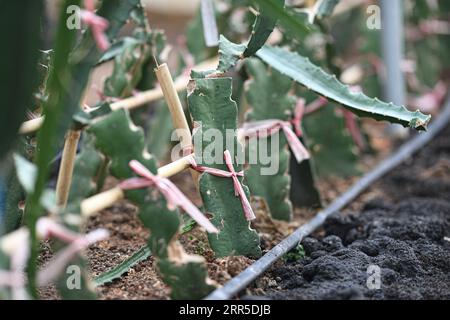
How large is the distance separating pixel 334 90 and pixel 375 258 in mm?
293

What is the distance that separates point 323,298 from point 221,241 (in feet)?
0.65

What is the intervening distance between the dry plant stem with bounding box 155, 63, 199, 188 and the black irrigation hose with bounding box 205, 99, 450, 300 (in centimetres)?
21

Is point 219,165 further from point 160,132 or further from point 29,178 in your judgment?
point 160,132

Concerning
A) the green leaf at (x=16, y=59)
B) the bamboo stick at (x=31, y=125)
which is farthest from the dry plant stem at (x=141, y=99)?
the green leaf at (x=16, y=59)

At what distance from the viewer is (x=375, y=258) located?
121cm

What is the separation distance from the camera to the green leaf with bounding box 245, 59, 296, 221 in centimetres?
143

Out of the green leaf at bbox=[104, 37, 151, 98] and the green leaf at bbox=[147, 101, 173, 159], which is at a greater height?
the green leaf at bbox=[104, 37, 151, 98]

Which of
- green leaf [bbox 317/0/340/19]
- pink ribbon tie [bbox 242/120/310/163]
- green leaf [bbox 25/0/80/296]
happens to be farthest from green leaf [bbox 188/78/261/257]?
green leaf [bbox 317/0/340/19]

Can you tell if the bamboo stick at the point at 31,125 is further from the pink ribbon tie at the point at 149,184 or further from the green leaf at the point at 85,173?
the pink ribbon tie at the point at 149,184

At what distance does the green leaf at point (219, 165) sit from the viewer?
1.16 m

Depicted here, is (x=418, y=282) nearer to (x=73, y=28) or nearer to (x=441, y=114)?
(x=73, y=28)

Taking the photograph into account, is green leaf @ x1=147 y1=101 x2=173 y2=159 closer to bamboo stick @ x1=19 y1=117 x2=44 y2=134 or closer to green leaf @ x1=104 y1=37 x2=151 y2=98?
green leaf @ x1=104 y1=37 x2=151 y2=98

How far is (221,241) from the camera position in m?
1.16

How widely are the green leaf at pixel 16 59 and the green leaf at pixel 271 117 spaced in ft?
2.17
